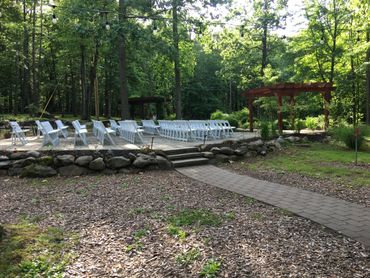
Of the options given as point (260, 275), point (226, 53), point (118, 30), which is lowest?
point (260, 275)

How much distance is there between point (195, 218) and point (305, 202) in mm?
1750

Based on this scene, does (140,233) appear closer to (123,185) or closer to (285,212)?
(285,212)

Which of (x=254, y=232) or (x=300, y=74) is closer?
(x=254, y=232)

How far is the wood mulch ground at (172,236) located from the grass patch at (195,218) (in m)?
0.10

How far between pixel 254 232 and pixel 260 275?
0.95 metres

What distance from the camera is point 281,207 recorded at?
4.50 m

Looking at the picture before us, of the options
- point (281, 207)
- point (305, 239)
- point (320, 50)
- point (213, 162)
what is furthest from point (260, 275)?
point (320, 50)

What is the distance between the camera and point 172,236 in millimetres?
3510

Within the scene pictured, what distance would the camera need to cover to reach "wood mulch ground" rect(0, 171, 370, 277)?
279 centimetres

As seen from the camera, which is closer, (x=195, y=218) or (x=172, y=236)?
(x=172, y=236)

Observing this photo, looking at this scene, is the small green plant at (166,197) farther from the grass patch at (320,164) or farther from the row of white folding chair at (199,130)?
the row of white folding chair at (199,130)

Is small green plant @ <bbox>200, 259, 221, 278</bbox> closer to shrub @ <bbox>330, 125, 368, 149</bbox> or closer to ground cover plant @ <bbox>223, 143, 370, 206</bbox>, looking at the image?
ground cover plant @ <bbox>223, 143, 370, 206</bbox>

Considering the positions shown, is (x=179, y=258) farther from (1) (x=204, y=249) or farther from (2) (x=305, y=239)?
(2) (x=305, y=239)

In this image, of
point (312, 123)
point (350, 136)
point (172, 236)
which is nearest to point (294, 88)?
point (350, 136)
